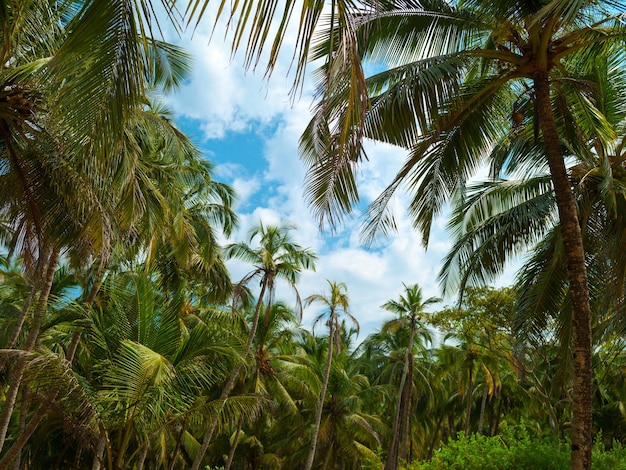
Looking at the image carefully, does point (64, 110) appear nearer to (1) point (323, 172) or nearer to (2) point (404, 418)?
(1) point (323, 172)

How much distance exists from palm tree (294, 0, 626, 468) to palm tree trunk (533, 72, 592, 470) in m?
0.01

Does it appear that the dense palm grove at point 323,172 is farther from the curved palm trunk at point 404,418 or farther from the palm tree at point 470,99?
the curved palm trunk at point 404,418

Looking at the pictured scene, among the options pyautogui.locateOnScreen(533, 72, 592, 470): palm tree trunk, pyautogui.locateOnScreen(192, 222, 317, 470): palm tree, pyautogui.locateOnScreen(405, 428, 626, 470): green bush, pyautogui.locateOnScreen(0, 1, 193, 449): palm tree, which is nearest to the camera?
pyautogui.locateOnScreen(0, 1, 193, 449): palm tree

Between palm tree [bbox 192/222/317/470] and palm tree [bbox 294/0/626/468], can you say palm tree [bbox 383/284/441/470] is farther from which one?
palm tree [bbox 294/0/626/468]

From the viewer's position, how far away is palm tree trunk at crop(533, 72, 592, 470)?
6.73m

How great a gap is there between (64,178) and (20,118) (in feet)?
3.48

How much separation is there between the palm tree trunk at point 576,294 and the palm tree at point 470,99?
1cm

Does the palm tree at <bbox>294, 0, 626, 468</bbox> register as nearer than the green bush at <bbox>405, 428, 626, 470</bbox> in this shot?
Yes


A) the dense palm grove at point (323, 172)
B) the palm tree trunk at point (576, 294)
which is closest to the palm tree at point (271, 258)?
the dense palm grove at point (323, 172)

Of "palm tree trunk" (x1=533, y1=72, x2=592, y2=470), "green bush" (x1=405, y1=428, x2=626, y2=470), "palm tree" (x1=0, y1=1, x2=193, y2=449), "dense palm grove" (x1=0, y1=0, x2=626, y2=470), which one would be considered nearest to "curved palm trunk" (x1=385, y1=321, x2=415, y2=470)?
"dense palm grove" (x1=0, y1=0, x2=626, y2=470)

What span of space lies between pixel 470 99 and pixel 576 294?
2.88 m

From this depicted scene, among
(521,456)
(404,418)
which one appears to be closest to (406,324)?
(404,418)

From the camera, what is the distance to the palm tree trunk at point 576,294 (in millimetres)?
6730

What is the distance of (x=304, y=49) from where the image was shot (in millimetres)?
2273
